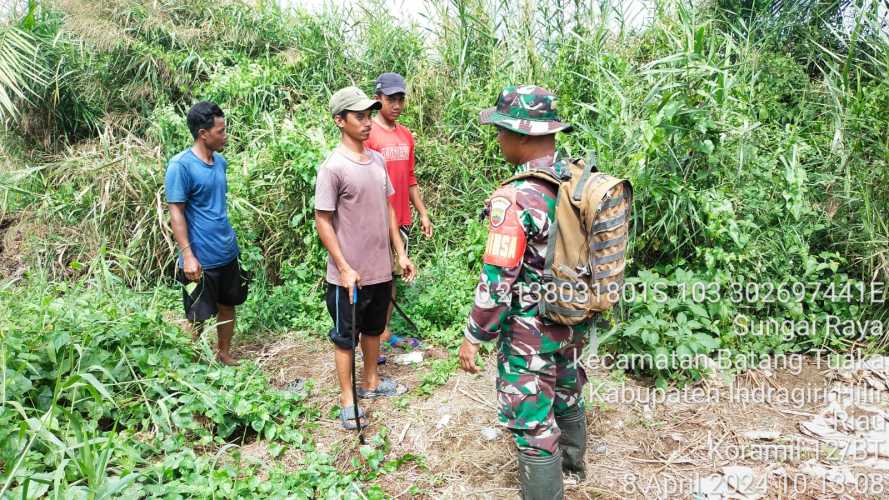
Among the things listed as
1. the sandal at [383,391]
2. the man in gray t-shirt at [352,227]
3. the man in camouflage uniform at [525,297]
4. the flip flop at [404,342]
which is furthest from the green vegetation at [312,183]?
the man in camouflage uniform at [525,297]

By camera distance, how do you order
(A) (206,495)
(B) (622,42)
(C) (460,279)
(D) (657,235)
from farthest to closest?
(B) (622,42) → (C) (460,279) → (D) (657,235) → (A) (206,495)

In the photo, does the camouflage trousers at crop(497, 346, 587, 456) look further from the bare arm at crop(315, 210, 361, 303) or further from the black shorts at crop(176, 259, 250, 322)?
the black shorts at crop(176, 259, 250, 322)

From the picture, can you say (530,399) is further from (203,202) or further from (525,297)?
(203,202)

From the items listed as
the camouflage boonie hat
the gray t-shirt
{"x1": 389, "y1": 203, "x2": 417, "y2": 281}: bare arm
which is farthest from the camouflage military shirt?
{"x1": 389, "y1": 203, "x2": 417, "y2": 281}: bare arm

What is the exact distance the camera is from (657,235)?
3.86 m

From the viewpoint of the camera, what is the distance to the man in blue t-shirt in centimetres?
327

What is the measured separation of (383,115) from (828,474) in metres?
3.26

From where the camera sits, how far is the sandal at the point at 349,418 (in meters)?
3.11

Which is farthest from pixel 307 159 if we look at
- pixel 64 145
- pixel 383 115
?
pixel 64 145

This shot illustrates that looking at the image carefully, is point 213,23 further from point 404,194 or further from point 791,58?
point 791,58

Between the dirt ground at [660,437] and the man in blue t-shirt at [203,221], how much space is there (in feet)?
2.23

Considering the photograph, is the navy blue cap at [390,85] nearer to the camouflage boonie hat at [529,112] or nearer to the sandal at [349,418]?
the camouflage boonie hat at [529,112]

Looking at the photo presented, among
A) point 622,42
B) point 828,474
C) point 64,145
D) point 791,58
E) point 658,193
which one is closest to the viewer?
point 828,474

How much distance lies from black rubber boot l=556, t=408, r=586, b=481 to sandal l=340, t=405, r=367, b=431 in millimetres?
1093
